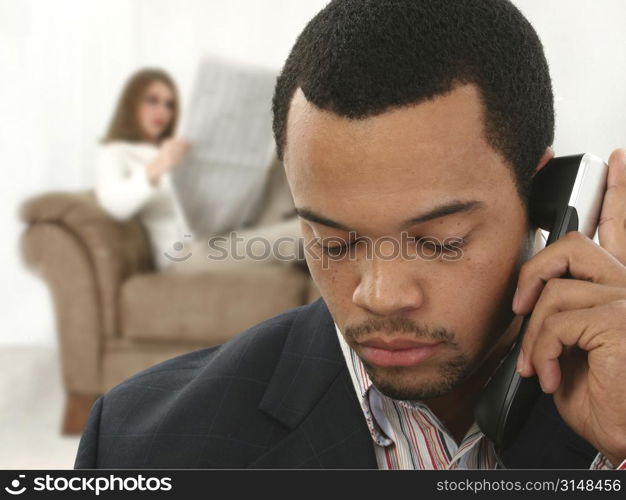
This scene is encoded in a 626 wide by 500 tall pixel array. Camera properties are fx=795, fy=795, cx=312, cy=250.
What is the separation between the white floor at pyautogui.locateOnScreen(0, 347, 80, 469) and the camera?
7.61ft

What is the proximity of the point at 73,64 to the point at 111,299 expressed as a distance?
3.56 ft

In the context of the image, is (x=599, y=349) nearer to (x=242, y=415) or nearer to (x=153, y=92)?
(x=242, y=415)

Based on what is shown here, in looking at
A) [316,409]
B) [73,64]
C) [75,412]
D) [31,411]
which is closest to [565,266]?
[316,409]

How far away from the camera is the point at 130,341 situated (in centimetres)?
254

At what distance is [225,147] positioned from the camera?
247cm

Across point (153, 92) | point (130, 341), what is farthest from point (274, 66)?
point (130, 341)

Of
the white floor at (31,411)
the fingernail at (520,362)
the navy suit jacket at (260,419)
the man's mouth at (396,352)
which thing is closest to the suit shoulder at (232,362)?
the navy suit jacket at (260,419)

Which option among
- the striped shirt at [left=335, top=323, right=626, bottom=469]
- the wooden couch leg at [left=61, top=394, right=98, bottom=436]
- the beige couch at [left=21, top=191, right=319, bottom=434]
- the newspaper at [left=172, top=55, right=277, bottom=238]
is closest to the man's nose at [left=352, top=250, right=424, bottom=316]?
the striped shirt at [left=335, top=323, right=626, bottom=469]

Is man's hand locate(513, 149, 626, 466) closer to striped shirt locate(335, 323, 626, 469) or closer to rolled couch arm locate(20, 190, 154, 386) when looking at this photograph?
striped shirt locate(335, 323, 626, 469)

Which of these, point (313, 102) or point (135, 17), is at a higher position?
point (135, 17)

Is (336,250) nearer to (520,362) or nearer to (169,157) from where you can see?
(520,362)

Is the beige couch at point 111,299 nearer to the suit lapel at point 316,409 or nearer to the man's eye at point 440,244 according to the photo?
the suit lapel at point 316,409

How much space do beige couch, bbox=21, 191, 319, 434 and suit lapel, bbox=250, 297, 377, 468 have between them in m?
1.69
